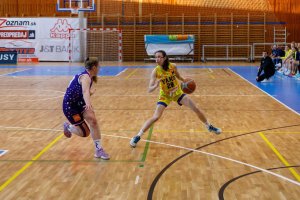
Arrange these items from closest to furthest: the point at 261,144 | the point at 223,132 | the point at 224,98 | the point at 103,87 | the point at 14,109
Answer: the point at 261,144
the point at 223,132
the point at 14,109
the point at 224,98
the point at 103,87

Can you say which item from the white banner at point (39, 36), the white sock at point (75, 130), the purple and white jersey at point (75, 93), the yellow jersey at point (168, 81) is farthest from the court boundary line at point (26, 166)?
the white banner at point (39, 36)

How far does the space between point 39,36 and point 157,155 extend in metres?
27.3

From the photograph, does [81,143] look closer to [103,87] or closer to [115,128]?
[115,128]

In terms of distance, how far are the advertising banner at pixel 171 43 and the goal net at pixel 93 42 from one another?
244 centimetres

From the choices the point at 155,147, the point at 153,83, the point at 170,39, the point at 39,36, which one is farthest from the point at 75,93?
the point at 39,36

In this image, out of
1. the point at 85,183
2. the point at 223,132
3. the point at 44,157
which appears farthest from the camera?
the point at 223,132

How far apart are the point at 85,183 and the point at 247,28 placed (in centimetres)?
2796

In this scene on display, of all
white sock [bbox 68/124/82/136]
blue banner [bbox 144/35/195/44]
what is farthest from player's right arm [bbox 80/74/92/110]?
blue banner [bbox 144/35/195/44]

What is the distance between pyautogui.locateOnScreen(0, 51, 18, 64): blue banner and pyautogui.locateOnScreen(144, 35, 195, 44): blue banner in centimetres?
890

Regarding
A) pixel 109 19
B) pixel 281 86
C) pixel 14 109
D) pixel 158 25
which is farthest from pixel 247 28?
pixel 14 109

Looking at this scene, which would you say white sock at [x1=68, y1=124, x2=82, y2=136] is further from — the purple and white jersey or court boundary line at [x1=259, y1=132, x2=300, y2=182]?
court boundary line at [x1=259, y1=132, x2=300, y2=182]

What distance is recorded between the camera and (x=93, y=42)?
31688 millimetres

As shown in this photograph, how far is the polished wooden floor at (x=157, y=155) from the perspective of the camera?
497cm

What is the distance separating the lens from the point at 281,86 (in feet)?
53.8
